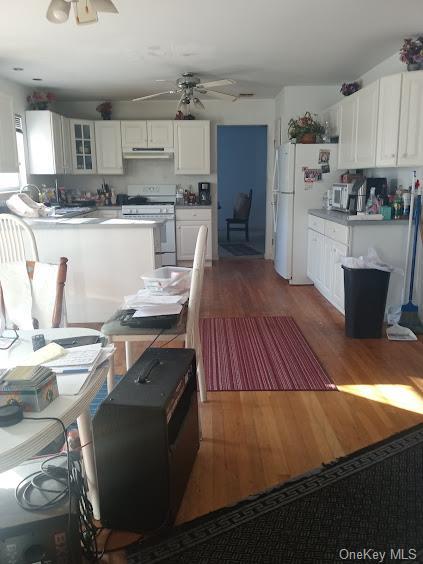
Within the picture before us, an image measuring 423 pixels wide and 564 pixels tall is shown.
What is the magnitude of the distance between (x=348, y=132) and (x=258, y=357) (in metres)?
2.80

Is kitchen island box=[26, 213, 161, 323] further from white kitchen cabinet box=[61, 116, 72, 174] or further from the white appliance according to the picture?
white kitchen cabinet box=[61, 116, 72, 174]

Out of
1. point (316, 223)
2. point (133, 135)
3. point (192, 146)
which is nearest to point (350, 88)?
point (316, 223)

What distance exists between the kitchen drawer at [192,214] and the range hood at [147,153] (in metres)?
0.84

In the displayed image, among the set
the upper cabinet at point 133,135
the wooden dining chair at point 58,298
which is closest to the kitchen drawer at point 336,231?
the wooden dining chair at point 58,298

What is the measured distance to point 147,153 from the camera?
6574mm

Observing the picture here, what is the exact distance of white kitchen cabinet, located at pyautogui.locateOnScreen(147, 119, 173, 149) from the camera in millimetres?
6504

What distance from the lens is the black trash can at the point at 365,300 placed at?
3559 mm

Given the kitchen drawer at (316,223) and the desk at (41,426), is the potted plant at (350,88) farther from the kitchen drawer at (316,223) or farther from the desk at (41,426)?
the desk at (41,426)

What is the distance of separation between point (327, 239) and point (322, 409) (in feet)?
7.89

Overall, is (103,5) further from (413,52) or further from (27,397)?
(413,52)

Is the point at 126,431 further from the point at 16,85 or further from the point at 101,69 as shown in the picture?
the point at 16,85

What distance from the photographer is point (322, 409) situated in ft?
8.41
